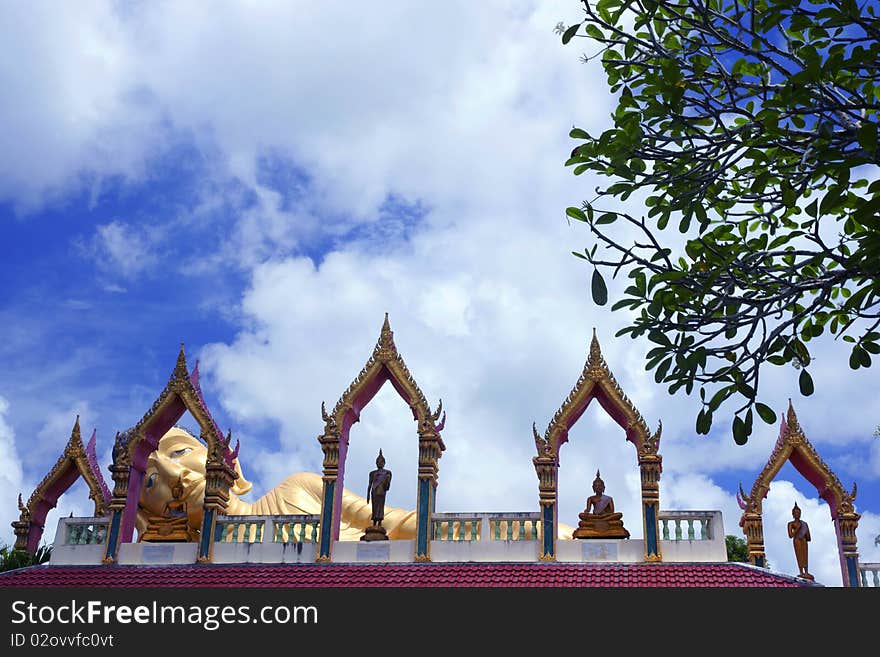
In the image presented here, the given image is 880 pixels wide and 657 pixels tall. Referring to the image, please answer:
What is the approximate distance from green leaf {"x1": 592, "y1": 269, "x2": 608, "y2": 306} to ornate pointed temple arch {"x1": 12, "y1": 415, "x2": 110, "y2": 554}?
48.8ft

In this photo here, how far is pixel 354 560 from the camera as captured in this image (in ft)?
57.4

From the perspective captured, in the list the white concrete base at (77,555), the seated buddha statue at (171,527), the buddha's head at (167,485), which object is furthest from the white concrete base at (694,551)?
the buddha's head at (167,485)

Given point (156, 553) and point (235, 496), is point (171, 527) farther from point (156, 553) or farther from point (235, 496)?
point (235, 496)

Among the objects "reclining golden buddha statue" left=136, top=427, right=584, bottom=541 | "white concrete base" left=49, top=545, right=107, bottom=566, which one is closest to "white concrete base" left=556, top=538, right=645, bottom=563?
"reclining golden buddha statue" left=136, top=427, right=584, bottom=541

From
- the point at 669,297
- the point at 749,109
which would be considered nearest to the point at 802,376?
the point at 669,297

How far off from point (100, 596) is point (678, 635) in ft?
23.0

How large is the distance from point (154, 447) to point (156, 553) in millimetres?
2469

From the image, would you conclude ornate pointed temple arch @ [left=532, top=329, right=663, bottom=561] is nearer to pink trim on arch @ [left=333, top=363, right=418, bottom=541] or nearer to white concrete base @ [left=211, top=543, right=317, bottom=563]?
pink trim on arch @ [left=333, top=363, right=418, bottom=541]

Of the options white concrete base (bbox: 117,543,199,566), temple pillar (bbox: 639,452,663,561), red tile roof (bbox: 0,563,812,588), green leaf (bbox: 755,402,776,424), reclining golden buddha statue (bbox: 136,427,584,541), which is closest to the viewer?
green leaf (bbox: 755,402,776,424)

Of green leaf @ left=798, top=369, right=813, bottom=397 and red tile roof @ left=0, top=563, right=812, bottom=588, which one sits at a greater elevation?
green leaf @ left=798, top=369, right=813, bottom=397

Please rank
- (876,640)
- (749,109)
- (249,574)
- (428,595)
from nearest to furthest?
1. (749,109)
2. (876,640)
3. (428,595)
4. (249,574)

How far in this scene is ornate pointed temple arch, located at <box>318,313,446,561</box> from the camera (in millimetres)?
17688

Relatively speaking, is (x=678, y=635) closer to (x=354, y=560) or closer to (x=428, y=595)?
(x=428, y=595)

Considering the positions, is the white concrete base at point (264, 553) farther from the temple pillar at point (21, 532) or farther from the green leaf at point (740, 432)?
the green leaf at point (740, 432)
